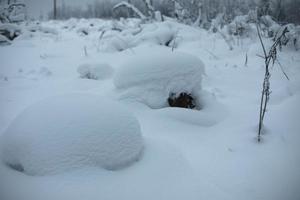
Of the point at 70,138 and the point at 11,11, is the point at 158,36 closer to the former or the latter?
the point at 70,138

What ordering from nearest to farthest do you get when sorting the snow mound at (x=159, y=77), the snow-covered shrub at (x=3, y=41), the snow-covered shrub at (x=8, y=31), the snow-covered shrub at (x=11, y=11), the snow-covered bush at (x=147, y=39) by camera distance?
the snow mound at (x=159, y=77), the snow-covered bush at (x=147, y=39), the snow-covered shrub at (x=3, y=41), the snow-covered shrub at (x=8, y=31), the snow-covered shrub at (x=11, y=11)

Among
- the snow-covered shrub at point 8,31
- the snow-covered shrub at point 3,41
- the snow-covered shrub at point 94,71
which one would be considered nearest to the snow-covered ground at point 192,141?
the snow-covered shrub at point 94,71

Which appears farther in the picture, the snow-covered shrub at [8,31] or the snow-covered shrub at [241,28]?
the snow-covered shrub at [8,31]

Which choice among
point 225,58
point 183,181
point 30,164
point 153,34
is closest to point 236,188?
point 183,181

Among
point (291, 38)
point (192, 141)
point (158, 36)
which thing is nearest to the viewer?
point (192, 141)

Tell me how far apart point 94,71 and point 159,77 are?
164 cm

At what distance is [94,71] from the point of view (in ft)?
13.8

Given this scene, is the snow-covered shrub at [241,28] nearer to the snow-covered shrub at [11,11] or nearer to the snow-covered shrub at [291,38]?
the snow-covered shrub at [291,38]

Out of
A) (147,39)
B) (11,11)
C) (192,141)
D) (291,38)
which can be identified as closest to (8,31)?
(11,11)

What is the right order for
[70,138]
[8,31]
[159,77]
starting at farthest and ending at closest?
[8,31] < [159,77] < [70,138]

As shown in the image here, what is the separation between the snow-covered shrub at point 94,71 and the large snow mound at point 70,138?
2.35m

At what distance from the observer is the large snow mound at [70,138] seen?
1584 mm

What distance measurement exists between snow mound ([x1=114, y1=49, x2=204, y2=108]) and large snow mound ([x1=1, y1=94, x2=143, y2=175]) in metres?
1.04

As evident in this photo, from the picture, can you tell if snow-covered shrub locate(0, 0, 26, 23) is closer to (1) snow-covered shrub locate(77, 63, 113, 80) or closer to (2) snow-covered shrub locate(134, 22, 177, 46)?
(2) snow-covered shrub locate(134, 22, 177, 46)
